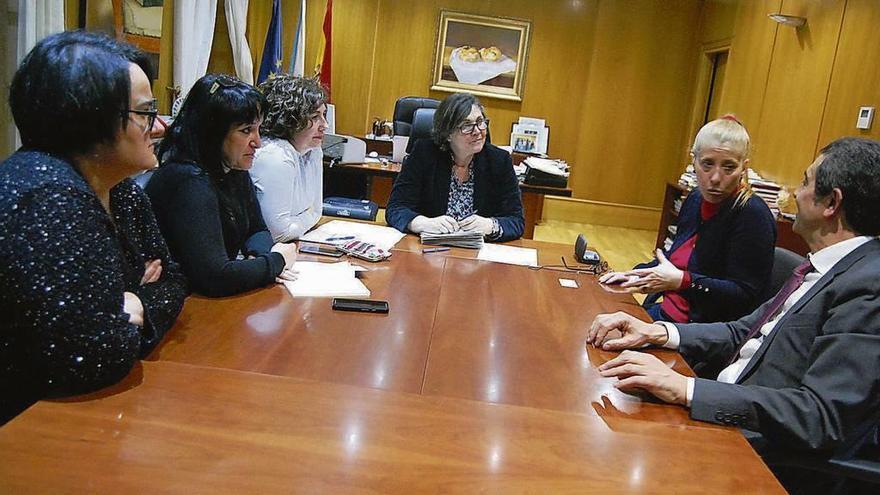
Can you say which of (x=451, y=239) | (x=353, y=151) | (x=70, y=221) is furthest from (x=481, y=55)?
(x=70, y=221)

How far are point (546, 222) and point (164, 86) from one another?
444 cm

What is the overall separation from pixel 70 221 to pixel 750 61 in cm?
587

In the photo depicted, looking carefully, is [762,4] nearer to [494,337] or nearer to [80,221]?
[494,337]

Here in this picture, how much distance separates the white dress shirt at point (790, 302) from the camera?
1.51 meters

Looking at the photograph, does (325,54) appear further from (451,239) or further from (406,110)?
(451,239)

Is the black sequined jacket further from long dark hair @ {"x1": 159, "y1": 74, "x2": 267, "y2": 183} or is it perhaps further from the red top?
the red top

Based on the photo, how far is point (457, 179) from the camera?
297 centimetres

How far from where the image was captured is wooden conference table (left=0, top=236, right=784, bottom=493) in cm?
96

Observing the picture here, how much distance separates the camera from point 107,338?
3.74 ft

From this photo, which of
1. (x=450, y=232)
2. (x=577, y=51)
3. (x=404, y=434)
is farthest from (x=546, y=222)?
(x=404, y=434)

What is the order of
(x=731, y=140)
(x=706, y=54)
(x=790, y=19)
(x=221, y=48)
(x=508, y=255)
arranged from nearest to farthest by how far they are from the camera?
(x=731, y=140), (x=508, y=255), (x=790, y=19), (x=221, y=48), (x=706, y=54)

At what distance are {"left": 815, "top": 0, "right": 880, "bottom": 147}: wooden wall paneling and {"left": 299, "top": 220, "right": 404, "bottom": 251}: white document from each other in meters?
2.89

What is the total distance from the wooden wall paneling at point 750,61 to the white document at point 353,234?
378 centimetres

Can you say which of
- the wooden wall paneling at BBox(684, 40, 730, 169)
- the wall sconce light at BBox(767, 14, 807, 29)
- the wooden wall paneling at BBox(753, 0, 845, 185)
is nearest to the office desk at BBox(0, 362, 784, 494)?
the wooden wall paneling at BBox(753, 0, 845, 185)
